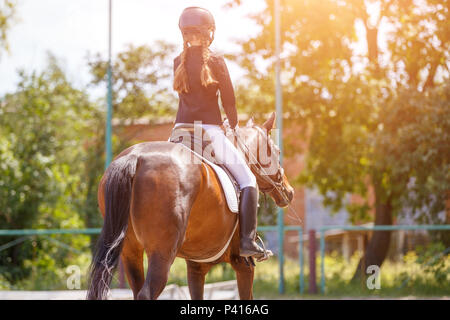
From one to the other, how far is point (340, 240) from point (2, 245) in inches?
910

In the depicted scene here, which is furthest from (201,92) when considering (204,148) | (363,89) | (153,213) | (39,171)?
(39,171)

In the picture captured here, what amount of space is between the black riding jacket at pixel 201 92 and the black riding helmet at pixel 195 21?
0.17 metres

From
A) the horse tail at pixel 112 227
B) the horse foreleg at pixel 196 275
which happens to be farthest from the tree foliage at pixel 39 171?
the horse tail at pixel 112 227

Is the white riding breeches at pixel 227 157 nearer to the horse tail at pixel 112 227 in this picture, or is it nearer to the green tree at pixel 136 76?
the horse tail at pixel 112 227

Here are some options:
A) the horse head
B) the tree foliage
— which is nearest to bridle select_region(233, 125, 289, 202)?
the horse head

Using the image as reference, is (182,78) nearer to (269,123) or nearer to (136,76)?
(269,123)

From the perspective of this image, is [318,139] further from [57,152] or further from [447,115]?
[57,152]

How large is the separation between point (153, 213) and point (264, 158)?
2.34 m

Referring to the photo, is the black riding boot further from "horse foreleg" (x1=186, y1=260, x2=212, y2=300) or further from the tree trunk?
the tree trunk

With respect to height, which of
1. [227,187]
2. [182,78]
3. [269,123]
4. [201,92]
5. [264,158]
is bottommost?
[227,187]

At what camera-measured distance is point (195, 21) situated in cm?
587

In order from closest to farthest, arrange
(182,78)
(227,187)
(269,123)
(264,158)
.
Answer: (227,187) < (182,78) < (264,158) < (269,123)

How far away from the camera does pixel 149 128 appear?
28.0m

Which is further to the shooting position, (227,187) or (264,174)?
(264,174)
